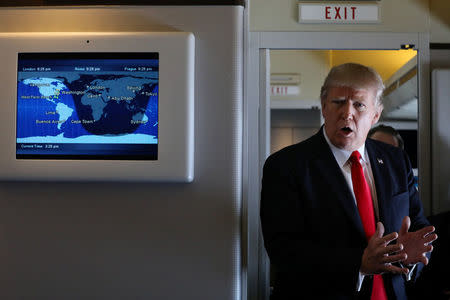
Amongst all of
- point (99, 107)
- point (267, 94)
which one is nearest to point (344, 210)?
point (99, 107)

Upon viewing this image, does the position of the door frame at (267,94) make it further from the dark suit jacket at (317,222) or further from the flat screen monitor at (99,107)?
the flat screen monitor at (99,107)

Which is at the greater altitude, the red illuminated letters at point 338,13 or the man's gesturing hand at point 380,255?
the red illuminated letters at point 338,13

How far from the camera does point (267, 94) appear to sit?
11.6ft

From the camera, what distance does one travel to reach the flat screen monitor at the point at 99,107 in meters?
1.53

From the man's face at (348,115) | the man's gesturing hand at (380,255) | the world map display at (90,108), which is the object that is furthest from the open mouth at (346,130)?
the world map display at (90,108)

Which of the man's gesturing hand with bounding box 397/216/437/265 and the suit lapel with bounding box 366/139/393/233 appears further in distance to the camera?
the suit lapel with bounding box 366/139/393/233

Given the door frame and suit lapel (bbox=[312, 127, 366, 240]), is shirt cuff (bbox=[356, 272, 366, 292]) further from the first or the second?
the door frame

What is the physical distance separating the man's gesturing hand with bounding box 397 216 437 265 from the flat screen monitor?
0.84 metres

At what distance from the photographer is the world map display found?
153 cm

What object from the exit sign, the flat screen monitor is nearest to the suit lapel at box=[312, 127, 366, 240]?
the flat screen monitor

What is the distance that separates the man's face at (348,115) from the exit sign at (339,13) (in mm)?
1656

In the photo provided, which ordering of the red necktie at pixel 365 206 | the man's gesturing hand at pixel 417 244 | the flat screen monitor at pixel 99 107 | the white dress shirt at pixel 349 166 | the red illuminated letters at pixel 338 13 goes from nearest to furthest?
the flat screen monitor at pixel 99 107
the man's gesturing hand at pixel 417 244
the red necktie at pixel 365 206
the white dress shirt at pixel 349 166
the red illuminated letters at pixel 338 13

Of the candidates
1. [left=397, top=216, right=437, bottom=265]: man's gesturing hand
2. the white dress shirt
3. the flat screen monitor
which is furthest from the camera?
the white dress shirt

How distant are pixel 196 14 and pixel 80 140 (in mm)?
607
